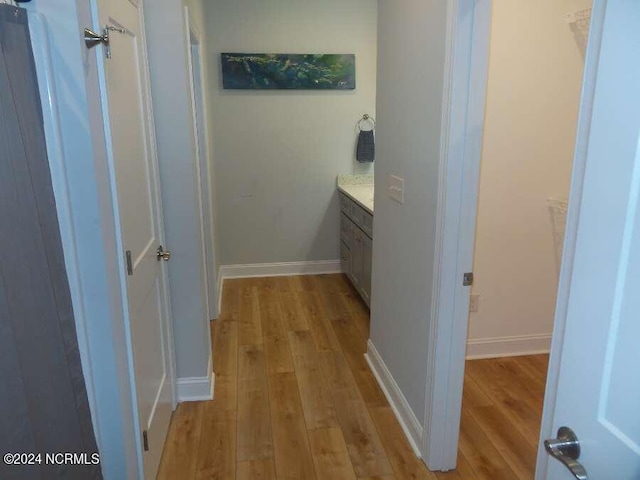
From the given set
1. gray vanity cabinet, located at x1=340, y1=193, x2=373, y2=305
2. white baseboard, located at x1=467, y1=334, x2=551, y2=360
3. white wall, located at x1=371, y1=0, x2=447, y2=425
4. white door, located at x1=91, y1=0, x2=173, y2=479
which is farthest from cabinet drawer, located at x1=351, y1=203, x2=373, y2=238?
white door, located at x1=91, y1=0, x2=173, y2=479

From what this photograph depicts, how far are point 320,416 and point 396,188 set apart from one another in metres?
1.27

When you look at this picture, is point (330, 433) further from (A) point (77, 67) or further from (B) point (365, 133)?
(B) point (365, 133)

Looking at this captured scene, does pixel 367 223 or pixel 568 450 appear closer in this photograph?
pixel 568 450

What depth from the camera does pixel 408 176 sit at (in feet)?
7.43

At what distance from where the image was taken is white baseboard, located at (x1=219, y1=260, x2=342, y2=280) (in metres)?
4.69

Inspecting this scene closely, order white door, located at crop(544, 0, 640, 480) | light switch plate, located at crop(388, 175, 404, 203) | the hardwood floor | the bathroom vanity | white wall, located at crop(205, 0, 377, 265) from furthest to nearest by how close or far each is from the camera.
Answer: white wall, located at crop(205, 0, 377, 265) → the bathroom vanity → light switch plate, located at crop(388, 175, 404, 203) → the hardwood floor → white door, located at crop(544, 0, 640, 480)

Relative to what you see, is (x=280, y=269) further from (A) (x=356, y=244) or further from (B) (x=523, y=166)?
(B) (x=523, y=166)

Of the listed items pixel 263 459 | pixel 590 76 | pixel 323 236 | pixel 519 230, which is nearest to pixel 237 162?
pixel 323 236

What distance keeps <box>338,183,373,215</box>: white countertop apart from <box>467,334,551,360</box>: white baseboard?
1.16 metres

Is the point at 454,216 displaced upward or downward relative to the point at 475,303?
upward

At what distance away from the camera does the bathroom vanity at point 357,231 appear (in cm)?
366

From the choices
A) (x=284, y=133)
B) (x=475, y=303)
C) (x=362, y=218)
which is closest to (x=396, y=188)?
(x=475, y=303)

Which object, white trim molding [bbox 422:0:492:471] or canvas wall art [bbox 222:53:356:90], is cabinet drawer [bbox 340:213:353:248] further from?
white trim molding [bbox 422:0:492:471]

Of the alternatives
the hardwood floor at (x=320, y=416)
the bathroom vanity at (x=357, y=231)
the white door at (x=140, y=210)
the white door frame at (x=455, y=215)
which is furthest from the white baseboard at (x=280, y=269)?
the white door frame at (x=455, y=215)
